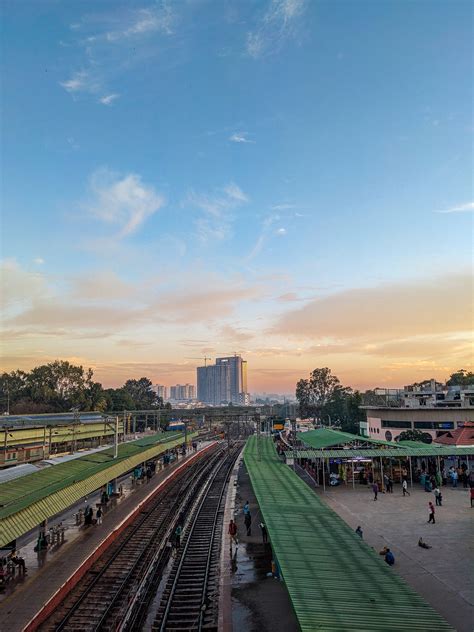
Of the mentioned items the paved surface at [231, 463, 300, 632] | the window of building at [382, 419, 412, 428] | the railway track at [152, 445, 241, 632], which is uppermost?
the window of building at [382, 419, 412, 428]

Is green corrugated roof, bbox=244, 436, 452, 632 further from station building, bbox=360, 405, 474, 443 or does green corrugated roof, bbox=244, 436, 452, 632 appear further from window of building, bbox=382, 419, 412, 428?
window of building, bbox=382, 419, 412, 428

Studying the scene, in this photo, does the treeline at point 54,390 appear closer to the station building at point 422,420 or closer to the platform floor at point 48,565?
the station building at point 422,420

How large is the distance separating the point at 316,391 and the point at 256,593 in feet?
360

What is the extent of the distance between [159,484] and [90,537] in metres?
18.1

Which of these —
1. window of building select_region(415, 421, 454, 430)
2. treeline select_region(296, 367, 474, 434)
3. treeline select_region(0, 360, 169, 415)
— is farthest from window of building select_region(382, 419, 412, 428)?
treeline select_region(0, 360, 169, 415)

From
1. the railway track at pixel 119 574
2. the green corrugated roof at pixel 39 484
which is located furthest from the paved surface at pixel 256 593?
the green corrugated roof at pixel 39 484

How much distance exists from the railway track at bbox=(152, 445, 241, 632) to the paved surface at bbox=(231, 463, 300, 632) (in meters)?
0.92

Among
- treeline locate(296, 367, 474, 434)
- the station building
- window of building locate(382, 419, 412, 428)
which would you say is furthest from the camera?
treeline locate(296, 367, 474, 434)

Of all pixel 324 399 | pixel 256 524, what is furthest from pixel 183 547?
pixel 324 399

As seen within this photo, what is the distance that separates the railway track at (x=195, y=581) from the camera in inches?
614

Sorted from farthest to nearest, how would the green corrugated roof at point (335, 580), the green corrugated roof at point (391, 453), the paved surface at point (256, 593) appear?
1. the green corrugated roof at point (391, 453)
2. the paved surface at point (256, 593)
3. the green corrugated roof at point (335, 580)

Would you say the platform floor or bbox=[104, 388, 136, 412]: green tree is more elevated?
bbox=[104, 388, 136, 412]: green tree

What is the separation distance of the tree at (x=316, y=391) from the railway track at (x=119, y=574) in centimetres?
9096

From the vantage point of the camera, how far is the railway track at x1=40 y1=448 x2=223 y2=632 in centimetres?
1577
